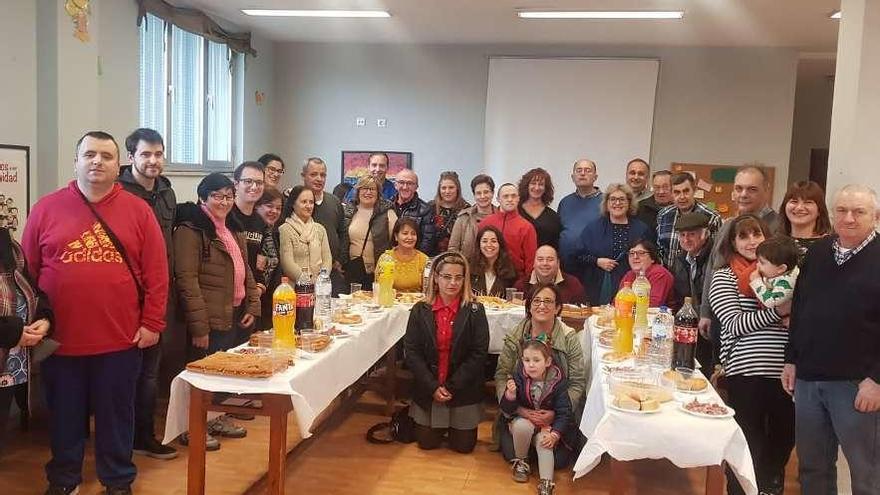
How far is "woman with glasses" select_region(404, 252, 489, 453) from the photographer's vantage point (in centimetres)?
378

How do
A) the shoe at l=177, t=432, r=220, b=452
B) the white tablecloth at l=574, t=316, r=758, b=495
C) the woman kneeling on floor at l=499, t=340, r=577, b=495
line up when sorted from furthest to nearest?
the shoe at l=177, t=432, r=220, b=452
the woman kneeling on floor at l=499, t=340, r=577, b=495
the white tablecloth at l=574, t=316, r=758, b=495

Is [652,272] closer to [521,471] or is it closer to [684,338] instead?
[684,338]

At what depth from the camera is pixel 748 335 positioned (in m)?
2.86

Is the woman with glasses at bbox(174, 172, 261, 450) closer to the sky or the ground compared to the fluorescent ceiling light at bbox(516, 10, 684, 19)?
closer to the ground

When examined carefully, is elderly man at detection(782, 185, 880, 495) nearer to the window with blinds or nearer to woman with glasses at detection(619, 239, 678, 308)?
woman with glasses at detection(619, 239, 678, 308)

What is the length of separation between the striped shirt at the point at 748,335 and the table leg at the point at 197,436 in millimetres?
2033

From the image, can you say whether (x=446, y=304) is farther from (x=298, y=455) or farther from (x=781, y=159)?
(x=781, y=159)

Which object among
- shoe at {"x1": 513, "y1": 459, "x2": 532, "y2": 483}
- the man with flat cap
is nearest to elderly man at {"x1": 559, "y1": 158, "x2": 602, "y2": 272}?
the man with flat cap

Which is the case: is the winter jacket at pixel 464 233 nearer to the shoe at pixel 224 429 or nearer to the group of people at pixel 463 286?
the group of people at pixel 463 286

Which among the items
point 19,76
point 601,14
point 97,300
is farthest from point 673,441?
point 601,14

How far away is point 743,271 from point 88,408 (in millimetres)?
2793

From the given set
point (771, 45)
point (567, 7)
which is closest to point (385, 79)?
point (567, 7)

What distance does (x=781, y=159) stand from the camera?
7285 millimetres

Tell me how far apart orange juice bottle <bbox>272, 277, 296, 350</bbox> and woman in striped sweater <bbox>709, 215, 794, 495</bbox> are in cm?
176
